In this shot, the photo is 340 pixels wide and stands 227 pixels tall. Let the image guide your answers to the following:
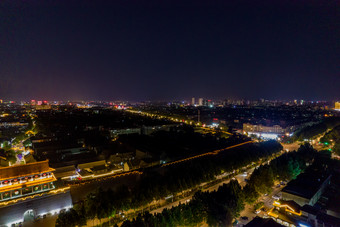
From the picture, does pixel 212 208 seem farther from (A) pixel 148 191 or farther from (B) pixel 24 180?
(B) pixel 24 180

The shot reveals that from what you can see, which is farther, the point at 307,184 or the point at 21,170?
the point at 307,184

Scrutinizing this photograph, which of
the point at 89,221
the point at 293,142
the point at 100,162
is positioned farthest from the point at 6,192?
the point at 293,142

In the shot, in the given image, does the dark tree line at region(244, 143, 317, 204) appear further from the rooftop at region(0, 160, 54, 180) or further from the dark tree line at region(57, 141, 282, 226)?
the rooftop at region(0, 160, 54, 180)

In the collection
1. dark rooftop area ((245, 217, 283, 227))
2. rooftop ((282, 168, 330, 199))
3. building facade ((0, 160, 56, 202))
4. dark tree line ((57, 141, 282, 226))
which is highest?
building facade ((0, 160, 56, 202))

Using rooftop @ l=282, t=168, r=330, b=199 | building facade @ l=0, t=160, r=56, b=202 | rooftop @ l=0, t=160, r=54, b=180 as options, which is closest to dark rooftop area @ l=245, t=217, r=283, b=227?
rooftop @ l=282, t=168, r=330, b=199

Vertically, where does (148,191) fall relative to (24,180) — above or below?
below

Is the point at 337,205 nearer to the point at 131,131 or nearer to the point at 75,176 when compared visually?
the point at 75,176

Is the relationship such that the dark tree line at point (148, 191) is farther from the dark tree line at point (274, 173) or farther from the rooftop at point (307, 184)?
the rooftop at point (307, 184)

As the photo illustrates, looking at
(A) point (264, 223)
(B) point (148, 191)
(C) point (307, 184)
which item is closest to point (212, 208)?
(A) point (264, 223)

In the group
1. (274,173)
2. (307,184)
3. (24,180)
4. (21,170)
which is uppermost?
(21,170)

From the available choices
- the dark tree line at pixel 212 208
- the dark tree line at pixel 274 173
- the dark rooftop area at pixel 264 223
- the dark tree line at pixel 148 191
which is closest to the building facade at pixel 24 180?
the dark tree line at pixel 148 191

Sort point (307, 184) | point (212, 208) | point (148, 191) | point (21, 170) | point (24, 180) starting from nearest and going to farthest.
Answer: point (212, 208)
point (24, 180)
point (21, 170)
point (148, 191)
point (307, 184)
